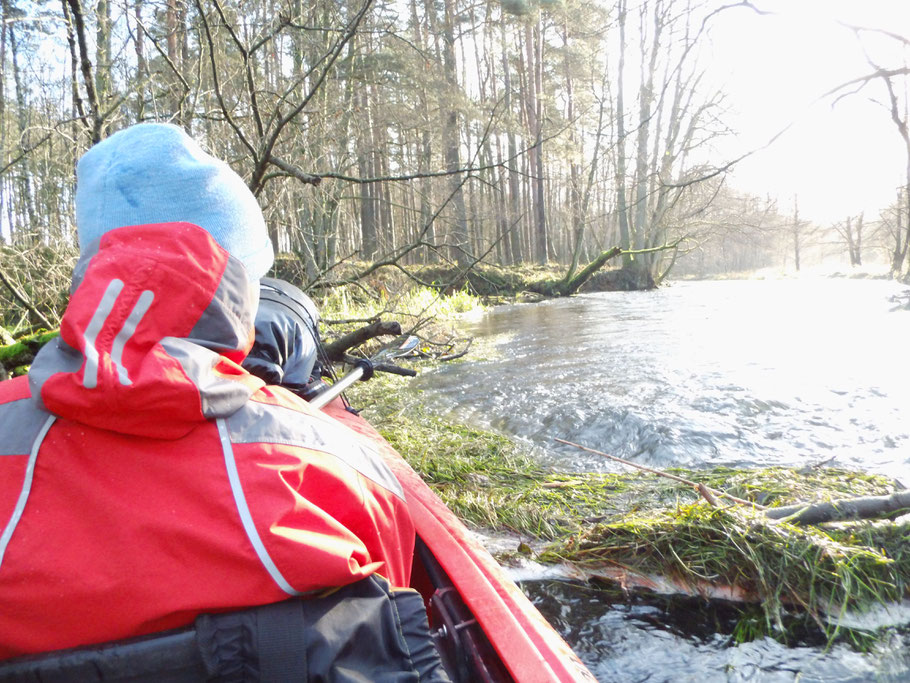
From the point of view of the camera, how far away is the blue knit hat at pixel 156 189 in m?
1.20

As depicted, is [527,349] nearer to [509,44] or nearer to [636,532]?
[636,532]

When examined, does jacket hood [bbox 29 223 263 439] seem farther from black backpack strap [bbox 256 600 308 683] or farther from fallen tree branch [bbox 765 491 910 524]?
fallen tree branch [bbox 765 491 910 524]

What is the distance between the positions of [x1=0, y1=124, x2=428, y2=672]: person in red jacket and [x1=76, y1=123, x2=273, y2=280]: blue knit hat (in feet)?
0.60

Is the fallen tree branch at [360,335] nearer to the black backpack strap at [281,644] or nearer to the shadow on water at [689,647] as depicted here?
the shadow on water at [689,647]

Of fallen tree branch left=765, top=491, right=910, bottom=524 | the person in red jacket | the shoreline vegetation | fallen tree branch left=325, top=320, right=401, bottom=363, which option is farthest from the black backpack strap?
fallen tree branch left=325, top=320, right=401, bottom=363

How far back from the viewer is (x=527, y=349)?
8.17 m

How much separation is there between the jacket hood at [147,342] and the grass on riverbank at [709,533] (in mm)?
2001

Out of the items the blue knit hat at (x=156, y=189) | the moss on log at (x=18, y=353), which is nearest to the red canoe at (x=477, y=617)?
the blue knit hat at (x=156, y=189)

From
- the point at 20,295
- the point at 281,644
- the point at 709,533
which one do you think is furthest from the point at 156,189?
the point at 20,295

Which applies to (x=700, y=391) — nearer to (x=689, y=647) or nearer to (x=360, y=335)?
(x=360, y=335)

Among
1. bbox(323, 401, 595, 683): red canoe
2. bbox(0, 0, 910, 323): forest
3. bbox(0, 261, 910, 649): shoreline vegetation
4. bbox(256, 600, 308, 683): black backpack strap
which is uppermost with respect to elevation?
bbox(0, 0, 910, 323): forest

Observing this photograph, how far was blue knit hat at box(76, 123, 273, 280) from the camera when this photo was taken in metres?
1.20

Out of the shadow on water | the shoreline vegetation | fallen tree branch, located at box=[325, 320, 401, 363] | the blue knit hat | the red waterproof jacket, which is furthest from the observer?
fallen tree branch, located at box=[325, 320, 401, 363]

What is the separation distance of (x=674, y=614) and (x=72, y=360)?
2.25 metres
